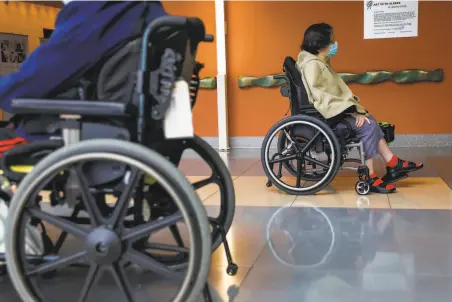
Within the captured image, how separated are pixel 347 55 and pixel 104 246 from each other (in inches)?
168

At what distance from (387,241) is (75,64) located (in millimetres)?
1486

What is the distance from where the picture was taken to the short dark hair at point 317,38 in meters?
3.18

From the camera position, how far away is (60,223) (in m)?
1.46

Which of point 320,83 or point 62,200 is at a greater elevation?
point 320,83

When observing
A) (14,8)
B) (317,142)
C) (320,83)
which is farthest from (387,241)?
(14,8)

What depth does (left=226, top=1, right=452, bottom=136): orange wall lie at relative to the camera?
5.04 m

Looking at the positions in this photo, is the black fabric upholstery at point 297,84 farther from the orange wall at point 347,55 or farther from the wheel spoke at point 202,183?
the orange wall at point 347,55

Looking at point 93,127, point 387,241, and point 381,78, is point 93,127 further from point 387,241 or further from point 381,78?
point 381,78

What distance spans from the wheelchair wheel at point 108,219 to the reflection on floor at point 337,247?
36cm

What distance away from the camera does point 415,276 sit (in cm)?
182

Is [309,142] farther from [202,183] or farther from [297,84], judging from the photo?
[202,183]

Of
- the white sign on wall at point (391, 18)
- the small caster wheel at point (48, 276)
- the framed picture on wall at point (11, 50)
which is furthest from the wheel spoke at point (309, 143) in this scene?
the framed picture on wall at point (11, 50)

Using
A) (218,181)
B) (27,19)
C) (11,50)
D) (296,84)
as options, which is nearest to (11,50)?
(11,50)

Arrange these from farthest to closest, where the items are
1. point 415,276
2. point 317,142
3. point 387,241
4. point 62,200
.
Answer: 1. point 317,142
2. point 387,241
3. point 415,276
4. point 62,200
